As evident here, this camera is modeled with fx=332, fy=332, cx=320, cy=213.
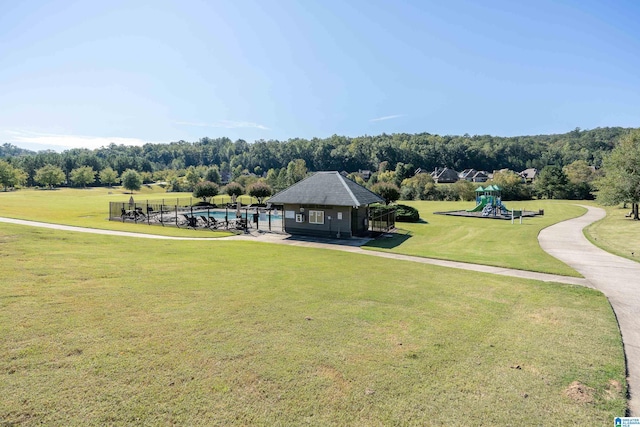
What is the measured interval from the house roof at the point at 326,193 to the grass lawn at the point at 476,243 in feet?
11.9

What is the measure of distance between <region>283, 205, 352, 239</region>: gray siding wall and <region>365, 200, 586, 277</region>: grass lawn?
2.77 meters

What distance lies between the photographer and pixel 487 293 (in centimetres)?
1044

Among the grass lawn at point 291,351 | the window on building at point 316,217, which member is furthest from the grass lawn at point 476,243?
the grass lawn at point 291,351

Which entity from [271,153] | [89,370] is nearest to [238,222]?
[89,370]

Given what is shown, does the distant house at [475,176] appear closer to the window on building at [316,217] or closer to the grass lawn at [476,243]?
the grass lawn at [476,243]

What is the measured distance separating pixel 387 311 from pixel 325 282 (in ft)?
10.1

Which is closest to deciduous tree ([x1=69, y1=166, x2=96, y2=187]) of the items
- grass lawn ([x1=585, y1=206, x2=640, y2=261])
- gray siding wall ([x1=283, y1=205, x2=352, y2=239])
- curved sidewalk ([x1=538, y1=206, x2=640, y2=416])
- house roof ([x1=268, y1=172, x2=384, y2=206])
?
house roof ([x1=268, y1=172, x2=384, y2=206])

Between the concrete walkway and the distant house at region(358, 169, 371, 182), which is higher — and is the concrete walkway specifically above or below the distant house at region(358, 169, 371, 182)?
below

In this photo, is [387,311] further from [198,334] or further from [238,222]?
[238,222]

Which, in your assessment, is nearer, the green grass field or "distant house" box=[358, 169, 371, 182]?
the green grass field

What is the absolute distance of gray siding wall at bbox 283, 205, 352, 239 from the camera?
81.4ft

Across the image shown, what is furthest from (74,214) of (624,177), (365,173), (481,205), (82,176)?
(365,173)

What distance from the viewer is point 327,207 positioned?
2542 cm

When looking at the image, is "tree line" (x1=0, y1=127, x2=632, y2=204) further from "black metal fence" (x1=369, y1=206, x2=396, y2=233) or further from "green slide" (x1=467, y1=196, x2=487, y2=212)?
"black metal fence" (x1=369, y1=206, x2=396, y2=233)
